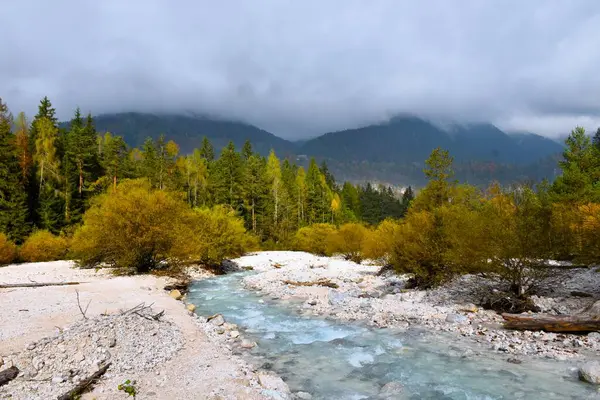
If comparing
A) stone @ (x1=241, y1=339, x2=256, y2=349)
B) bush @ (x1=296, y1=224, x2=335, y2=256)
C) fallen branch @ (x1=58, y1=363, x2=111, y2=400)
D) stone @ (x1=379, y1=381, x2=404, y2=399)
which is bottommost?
bush @ (x1=296, y1=224, x2=335, y2=256)

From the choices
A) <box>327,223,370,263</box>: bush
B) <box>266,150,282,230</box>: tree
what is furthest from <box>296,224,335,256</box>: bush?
<box>266,150,282,230</box>: tree

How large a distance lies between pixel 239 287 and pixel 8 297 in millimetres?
12517

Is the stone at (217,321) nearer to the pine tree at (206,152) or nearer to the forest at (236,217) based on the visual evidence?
the forest at (236,217)

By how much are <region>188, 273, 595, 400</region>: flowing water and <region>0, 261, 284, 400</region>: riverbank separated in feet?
4.94

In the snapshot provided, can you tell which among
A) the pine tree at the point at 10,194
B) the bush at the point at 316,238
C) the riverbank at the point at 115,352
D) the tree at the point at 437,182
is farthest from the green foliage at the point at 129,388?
the bush at the point at 316,238

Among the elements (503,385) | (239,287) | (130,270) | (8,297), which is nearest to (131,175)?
(130,270)

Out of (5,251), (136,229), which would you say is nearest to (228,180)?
(5,251)

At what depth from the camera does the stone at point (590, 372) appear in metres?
7.98

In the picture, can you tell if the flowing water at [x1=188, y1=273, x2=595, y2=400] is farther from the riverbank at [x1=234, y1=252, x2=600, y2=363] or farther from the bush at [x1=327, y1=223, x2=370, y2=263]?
the bush at [x1=327, y1=223, x2=370, y2=263]

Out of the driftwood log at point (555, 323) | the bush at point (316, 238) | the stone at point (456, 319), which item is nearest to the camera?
the driftwood log at point (555, 323)

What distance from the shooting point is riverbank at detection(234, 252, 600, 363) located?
10.4 m

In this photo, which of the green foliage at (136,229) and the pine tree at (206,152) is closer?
the green foliage at (136,229)

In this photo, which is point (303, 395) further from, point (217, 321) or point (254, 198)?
point (254, 198)

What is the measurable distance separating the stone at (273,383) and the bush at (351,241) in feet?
102
